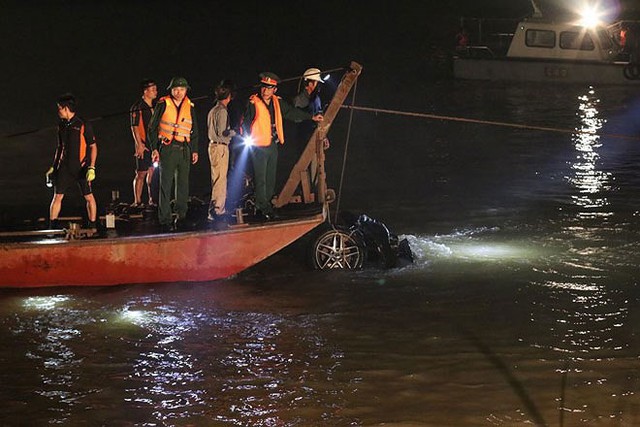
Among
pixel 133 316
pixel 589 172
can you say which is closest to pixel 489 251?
pixel 133 316

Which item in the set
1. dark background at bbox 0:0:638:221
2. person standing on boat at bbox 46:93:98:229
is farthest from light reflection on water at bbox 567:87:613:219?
person standing on boat at bbox 46:93:98:229

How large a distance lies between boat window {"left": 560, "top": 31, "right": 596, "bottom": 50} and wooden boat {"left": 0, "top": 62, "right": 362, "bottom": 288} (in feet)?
74.2

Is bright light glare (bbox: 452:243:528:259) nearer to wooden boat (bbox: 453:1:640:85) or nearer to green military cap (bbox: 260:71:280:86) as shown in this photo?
green military cap (bbox: 260:71:280:86)

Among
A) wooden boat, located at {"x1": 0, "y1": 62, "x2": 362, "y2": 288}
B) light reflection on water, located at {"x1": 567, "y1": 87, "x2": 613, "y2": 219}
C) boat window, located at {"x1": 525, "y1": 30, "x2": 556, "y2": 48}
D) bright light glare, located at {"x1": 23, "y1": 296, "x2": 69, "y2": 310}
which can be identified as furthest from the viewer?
boat window, located at {"x1": 525, "y1": 30, "x2": 556, "y2": 48}

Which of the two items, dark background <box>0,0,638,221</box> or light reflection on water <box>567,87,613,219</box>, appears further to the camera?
dark background <box>0,0,638,221</box>

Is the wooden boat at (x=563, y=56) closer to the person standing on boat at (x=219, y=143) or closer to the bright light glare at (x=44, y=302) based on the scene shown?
the person standing on boat at (x=219, y=143)

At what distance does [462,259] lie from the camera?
1391cm

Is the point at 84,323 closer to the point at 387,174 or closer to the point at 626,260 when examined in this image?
the point at 626,260

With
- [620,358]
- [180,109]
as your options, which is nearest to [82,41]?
[180,109]

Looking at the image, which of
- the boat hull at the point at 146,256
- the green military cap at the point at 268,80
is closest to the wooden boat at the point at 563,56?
the green military cap at the point at 268,80

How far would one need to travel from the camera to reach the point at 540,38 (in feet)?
114

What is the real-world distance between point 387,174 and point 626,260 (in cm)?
722

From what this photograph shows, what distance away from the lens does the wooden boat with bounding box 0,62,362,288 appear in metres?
12.3

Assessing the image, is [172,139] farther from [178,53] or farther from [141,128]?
[178,53]
